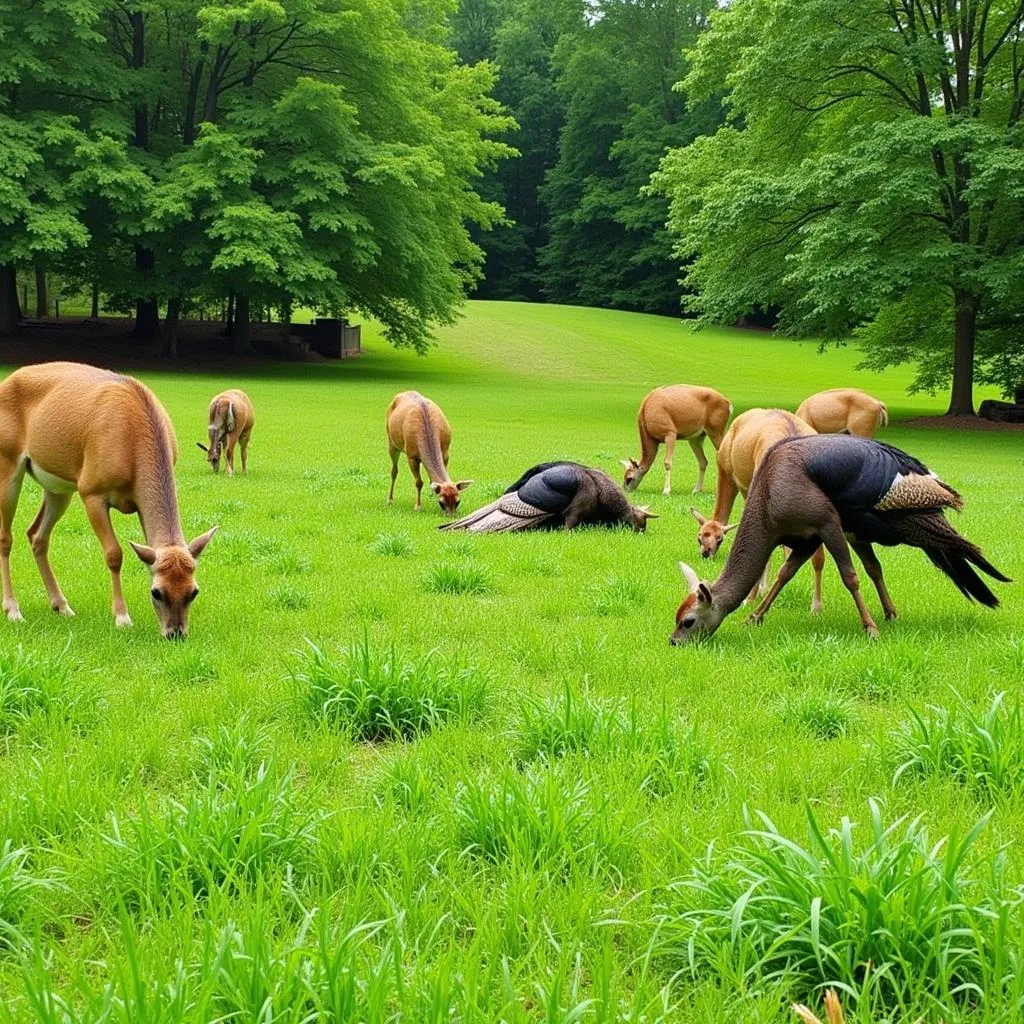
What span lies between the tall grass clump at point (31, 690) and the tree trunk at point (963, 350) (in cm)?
2838

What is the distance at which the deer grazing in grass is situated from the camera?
6.06 meters

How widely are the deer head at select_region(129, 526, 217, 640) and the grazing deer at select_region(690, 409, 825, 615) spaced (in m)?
4.11

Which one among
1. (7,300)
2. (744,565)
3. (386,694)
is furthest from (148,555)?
(7,300)

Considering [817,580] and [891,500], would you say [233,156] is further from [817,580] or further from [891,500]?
[891,500]

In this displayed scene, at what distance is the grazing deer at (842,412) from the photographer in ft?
48.8

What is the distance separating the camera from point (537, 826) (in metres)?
3.02

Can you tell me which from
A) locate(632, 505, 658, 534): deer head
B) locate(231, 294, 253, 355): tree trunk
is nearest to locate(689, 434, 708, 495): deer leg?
locate(632, 505, 658, 534): deer head

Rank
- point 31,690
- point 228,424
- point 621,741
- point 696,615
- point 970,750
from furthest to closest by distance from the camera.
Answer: point 228,424 → point 696,615 → point 31,690 → point 621,741 → point 970,750

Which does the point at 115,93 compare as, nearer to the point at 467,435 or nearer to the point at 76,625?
the point at 467,435

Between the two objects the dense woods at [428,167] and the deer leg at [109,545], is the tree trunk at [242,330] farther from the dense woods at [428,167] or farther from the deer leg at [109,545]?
the deer leg at [109,545]

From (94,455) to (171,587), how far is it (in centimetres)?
118

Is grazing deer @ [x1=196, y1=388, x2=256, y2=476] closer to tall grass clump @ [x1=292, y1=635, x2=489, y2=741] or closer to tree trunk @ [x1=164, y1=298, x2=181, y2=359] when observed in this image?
tall grass clump @ [x1=292, y1=635, x2=489, y2=741]

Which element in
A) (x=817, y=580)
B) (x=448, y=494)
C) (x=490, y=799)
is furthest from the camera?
(x=448, y=494)

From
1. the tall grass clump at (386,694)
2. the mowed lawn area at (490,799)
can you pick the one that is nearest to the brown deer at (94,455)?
the mowed lawn area at (490,799)
